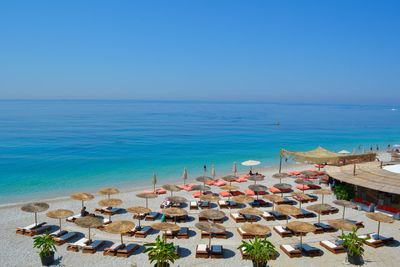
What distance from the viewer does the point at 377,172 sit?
2356 cm

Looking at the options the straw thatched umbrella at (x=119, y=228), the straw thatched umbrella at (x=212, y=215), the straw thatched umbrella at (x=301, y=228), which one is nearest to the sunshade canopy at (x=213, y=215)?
the straw thatched umbrella at (x=212, y=215)

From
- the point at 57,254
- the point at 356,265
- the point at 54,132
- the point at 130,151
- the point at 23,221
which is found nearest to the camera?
the point at 356,265

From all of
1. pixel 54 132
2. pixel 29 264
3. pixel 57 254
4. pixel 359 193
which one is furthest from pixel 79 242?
pixel 54 132

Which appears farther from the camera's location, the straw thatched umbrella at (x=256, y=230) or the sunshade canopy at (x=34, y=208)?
the sunshade canopy at (x=34, y=208)

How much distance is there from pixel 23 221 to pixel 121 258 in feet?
29.2

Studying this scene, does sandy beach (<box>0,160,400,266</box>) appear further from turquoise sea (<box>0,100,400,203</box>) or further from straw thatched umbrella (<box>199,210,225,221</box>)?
turquoise sea (<box>0,100,400,203</box>)

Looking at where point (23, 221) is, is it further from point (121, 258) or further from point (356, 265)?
point (356, 265)

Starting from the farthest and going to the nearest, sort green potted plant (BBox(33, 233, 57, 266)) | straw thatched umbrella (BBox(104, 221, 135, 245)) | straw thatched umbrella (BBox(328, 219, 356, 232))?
straw thatched umbrella (BBox(328, 219, 356, 232)), straw thatched umbrella (BBox(104, 221, 135, 245)), green potted plant (BBox(33, 233, 57, 266))

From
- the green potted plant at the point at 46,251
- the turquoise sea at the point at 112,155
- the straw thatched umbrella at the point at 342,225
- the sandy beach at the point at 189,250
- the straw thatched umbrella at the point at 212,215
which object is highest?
the straw thatched umbrella at the point at 342,225

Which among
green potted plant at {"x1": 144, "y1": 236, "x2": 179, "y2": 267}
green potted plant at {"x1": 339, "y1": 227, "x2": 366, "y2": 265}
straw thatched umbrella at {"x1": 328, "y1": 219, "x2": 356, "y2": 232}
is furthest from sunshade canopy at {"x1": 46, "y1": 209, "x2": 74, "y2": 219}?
green potted plant at {"x1": 339, "y1": 227, "x2": 366, "y2": 265}

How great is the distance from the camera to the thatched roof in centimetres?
2100

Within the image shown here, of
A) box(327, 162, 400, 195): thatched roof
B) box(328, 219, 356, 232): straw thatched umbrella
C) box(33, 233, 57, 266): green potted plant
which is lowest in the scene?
box(33, 233, 57, 266): green potted plant

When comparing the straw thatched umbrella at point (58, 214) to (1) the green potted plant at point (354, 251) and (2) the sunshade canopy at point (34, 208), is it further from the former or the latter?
(1) the green potted plant at point (354, 251)

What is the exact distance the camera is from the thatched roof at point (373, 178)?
21.0 meters
